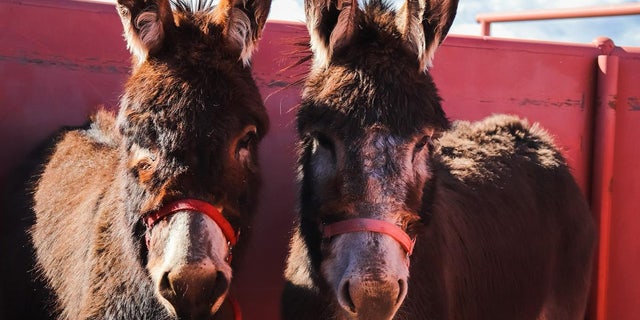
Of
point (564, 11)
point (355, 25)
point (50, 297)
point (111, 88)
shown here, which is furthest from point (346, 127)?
point (564, 11)

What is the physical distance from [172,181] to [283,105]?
2077 mm

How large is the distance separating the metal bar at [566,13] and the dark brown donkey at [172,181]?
3.80 m

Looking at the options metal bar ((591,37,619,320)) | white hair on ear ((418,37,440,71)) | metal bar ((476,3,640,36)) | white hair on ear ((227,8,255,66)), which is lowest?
metal bar ((591,37,619,320))

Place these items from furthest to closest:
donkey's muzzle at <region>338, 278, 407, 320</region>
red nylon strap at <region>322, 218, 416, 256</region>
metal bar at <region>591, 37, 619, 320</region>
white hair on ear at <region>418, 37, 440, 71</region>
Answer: metal bar at <region>591, 37, 619, 320</region>
white hair on ear at <region>418, 37, 440, 71</region>
red nylon strap at <region>322, 218, 416, 256</region>
donkey's muzzle at <region>338, 278, 407, 320</region>

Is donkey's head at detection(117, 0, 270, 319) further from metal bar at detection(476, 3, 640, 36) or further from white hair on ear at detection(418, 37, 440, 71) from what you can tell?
metal bar at detection(476, 3, 640, 36)

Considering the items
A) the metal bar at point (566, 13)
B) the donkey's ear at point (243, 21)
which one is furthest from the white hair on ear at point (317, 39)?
the metal bar at point (566, 13)

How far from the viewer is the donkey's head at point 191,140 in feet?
8.75

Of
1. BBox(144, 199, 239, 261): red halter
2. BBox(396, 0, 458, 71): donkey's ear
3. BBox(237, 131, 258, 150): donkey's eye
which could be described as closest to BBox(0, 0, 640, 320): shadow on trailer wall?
BBox(237, 131, 258, 150): donkey's eye

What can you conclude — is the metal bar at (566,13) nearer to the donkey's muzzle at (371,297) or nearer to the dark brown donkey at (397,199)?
the dark brown donkey at (397,199)

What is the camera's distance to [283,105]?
4.73 metres

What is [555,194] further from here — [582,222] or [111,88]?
[111,88]

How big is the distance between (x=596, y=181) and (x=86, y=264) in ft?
13.8

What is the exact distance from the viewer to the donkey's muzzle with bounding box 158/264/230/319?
2.56 m

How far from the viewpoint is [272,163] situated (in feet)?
15.2
